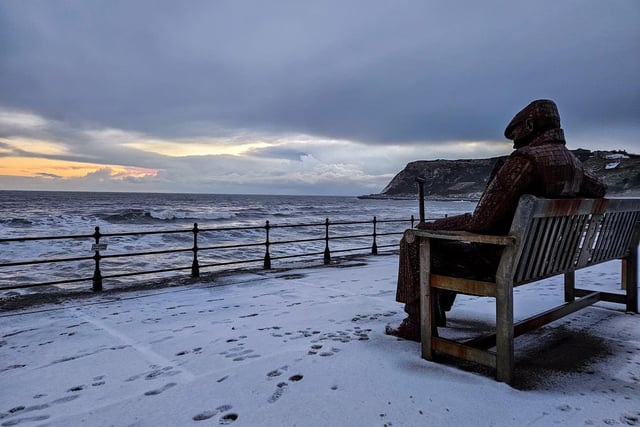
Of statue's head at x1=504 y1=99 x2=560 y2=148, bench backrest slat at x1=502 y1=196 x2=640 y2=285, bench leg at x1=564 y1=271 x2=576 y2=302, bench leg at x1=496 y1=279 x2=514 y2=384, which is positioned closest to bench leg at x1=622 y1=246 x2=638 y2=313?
bench backrest slat at x1=502 y1=196 x2=640 y2=285

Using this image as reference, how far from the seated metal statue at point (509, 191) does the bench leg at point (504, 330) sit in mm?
348

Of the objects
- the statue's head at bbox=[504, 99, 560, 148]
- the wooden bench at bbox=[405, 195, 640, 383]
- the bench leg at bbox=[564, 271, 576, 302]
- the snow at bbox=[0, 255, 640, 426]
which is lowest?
the snow at bbox=[0, 255, 640, 426]

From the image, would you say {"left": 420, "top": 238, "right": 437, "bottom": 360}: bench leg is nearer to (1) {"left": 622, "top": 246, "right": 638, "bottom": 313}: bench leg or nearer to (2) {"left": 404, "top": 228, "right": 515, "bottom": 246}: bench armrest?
(2) {"left": 404, "top": 228, "right": 515, "bottom": 246}: bench armrest

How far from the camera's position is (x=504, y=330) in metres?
2.45

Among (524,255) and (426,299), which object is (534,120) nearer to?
(524,255)

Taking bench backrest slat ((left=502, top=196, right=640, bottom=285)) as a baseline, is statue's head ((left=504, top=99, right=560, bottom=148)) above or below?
above

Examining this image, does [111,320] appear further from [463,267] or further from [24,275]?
[24,275]

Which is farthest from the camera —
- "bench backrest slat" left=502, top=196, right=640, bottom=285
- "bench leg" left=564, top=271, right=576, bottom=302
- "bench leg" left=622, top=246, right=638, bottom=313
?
"bench leg" left=564, top=271, right=576, bottom=302

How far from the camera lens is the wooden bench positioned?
2.40 metres

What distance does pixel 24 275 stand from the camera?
384 inches

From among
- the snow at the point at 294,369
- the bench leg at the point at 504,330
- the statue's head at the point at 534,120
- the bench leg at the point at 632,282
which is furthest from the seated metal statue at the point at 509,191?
the bench leg at the point at 632,282

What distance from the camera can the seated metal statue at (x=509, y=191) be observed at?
8.36 ft

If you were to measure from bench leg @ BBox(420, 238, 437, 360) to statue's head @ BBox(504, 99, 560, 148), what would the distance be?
41.6 inches

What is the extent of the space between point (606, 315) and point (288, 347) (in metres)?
3.38
